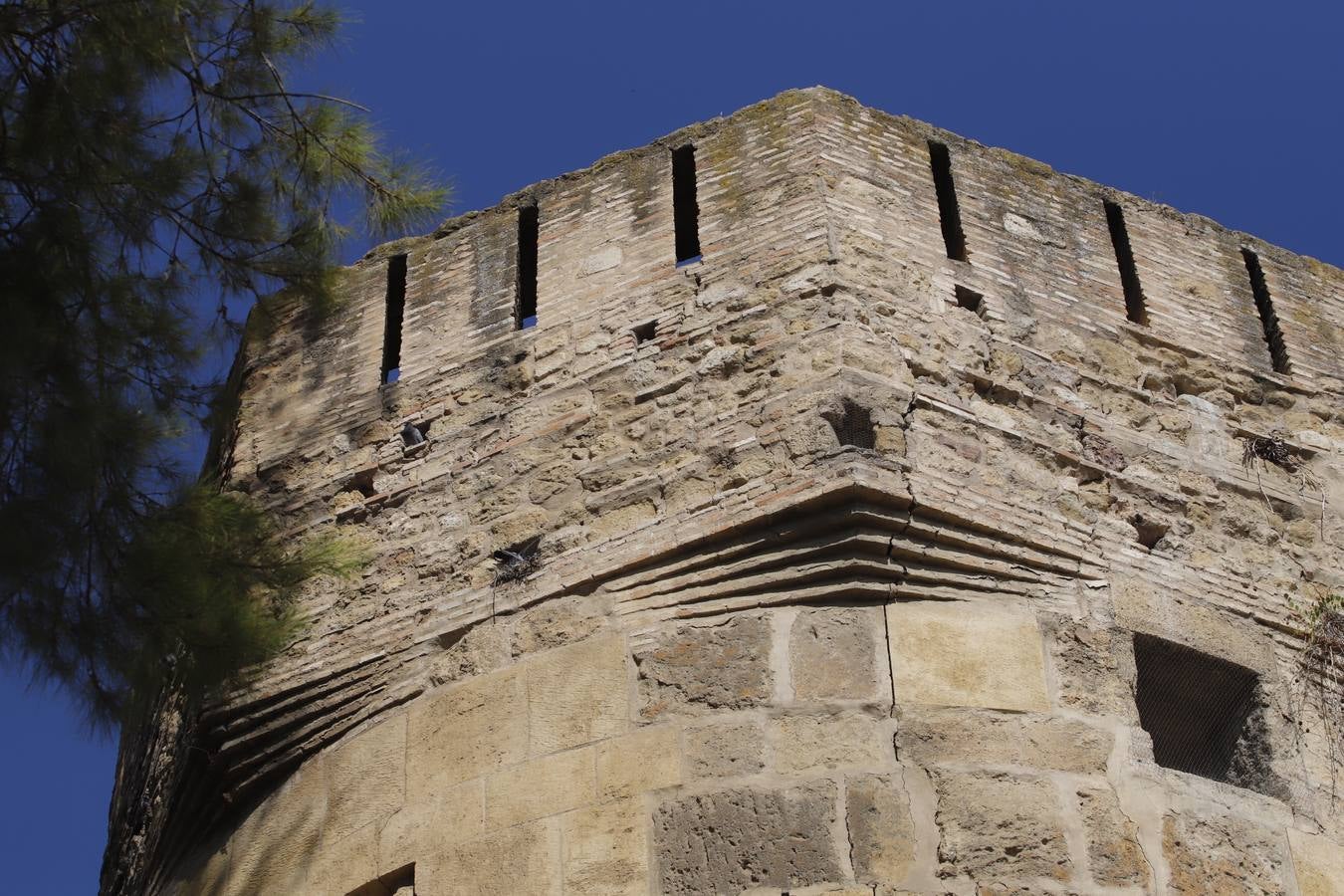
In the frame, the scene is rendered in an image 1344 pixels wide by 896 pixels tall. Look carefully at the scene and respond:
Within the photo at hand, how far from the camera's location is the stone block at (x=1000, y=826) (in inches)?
257

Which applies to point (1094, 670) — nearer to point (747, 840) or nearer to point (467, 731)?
point (747, 840)

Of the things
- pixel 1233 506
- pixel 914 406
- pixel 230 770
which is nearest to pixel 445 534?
pixel 230 770

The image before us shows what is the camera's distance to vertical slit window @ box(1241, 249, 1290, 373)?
8984 millimetres

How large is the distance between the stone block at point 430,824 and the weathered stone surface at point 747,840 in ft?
2.18

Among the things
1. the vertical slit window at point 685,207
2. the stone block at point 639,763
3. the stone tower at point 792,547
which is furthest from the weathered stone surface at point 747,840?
the vertical slit window at point 685,207

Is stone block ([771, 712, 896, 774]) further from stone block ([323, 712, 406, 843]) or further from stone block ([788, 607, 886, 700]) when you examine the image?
stone block ([323, 712, 406, 843])

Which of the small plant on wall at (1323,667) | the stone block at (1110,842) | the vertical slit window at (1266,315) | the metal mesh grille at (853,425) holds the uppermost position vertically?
the vertical slit window at (1266,315)

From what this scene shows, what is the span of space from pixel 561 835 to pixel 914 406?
6.03 ft

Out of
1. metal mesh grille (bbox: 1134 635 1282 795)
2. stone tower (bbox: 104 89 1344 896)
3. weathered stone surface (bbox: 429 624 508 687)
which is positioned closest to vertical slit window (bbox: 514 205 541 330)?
stone tower (bbox: 104 89 1344 896)

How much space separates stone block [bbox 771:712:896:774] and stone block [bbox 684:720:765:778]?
0.19 feet

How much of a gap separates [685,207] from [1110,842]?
3.18m

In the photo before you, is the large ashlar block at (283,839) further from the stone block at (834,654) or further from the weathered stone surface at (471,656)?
the stone block at (834,654)

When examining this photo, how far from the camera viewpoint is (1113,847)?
6.67 m

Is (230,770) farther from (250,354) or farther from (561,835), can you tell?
(250,354)
